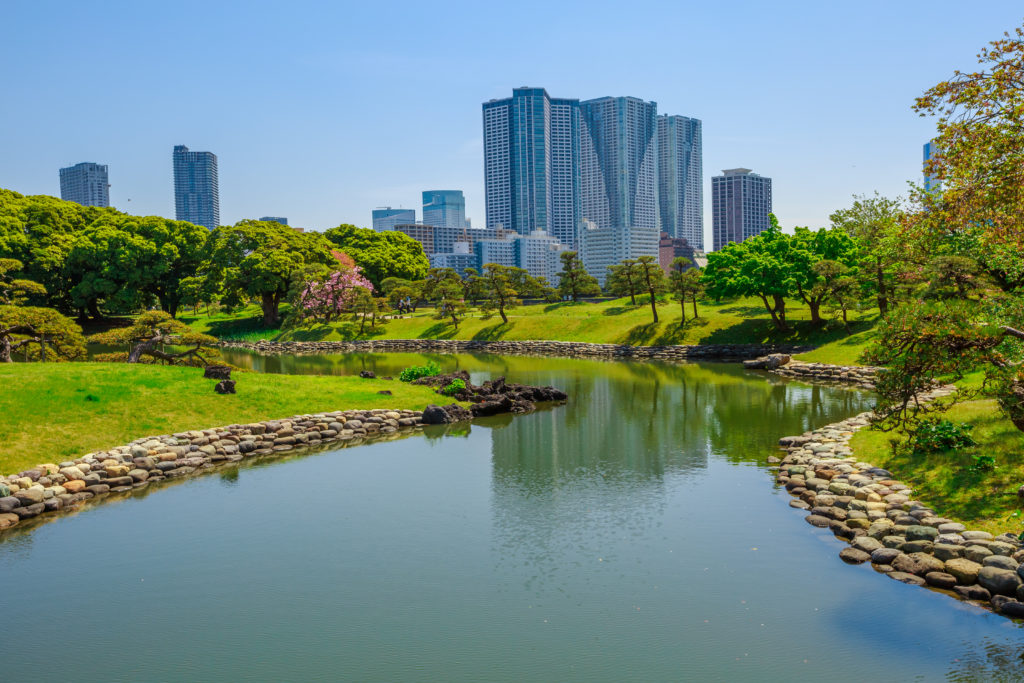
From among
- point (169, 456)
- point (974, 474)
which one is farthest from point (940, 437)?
point (169, 456)

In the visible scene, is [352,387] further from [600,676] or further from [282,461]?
[600,676]

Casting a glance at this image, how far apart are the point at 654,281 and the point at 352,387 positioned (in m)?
37.9

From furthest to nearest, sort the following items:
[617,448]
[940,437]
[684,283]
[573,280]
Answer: [573,280] → [684,283] → [617,448] → [940,437]

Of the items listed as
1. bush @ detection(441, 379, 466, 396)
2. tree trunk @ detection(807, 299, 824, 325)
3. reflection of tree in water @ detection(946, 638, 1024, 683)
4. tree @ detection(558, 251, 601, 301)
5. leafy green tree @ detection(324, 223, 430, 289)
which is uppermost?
leafy green tree @ detection(324, 223, 430, 289)

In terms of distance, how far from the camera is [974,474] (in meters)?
15.8

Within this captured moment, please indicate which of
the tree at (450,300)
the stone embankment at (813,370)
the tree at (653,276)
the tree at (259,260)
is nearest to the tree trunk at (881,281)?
the stone embankment at (813,370)

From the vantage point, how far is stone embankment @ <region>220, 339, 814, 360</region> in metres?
55.3

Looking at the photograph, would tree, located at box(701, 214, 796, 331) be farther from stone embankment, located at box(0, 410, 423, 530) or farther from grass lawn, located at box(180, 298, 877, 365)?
stone embankment, located at box(0, 410, 423, 530)

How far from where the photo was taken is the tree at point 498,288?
71.2 meters

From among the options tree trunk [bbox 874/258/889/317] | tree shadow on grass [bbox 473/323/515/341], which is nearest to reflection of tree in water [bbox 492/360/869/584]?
tree trunk [bbox 874/258/889/317]

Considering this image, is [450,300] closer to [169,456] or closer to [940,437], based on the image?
[169,456]

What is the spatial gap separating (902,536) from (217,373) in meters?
23.6

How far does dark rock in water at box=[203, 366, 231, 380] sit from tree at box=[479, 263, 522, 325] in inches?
1722

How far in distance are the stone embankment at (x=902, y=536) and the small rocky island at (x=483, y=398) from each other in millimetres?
14131
